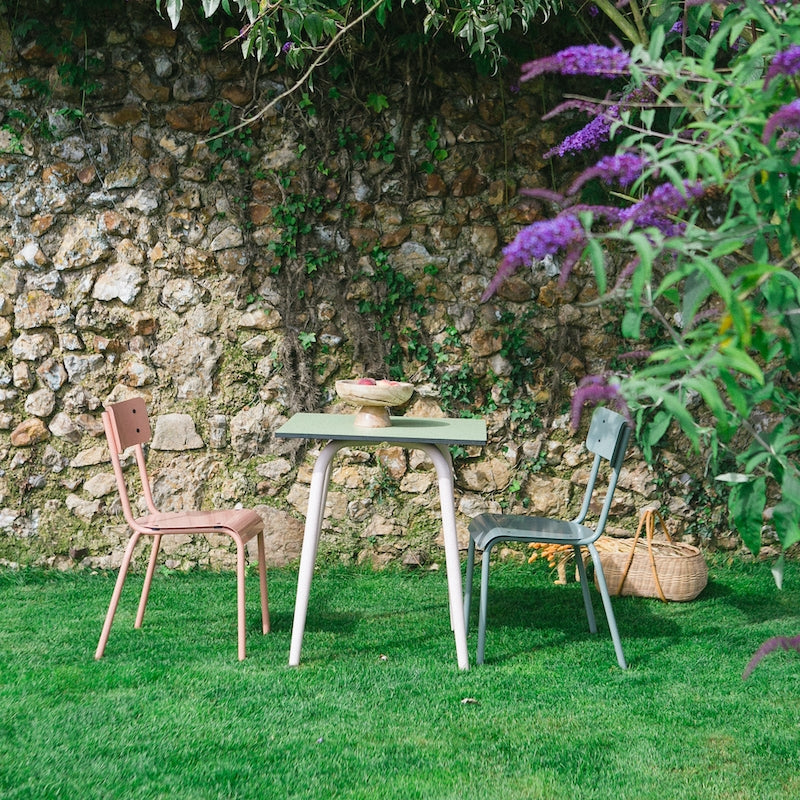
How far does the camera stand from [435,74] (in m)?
4.07

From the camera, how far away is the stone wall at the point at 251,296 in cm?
402

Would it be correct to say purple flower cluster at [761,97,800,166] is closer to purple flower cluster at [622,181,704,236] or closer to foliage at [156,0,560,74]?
purple flower cluster at [622,181,704,236]

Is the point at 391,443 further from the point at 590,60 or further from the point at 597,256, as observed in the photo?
the point at 597,256

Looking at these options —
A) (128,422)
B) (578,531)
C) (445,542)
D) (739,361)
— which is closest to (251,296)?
(128,422)

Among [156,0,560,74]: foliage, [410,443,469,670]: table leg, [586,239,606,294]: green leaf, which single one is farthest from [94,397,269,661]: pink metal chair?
[586,239,606,294]: green leaf

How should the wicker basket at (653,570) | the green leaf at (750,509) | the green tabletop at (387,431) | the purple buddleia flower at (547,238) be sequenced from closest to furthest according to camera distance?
1. the purple buddleia flower at (547,238)
2. the green leaf at (750,509)
3. the green tabletop at (387,431)
4. the wicker basket at (653,570)

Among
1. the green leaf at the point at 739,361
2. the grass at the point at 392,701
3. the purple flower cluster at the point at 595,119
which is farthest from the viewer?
the grass at the point at 392,701

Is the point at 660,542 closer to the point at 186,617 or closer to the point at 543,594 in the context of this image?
the point at 543,594

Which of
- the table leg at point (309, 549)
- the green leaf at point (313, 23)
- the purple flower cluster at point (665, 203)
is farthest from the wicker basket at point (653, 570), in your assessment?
the purple flower cluster at point (665, 203)

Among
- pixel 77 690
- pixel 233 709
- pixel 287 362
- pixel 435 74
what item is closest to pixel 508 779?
pixel 233 709

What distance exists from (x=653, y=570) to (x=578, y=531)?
28.7 inches

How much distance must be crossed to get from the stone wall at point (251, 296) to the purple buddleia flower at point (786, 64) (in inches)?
116

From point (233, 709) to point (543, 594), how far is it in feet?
5.40

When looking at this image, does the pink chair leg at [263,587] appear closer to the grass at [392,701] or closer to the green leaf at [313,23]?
the grass at [392,701]
